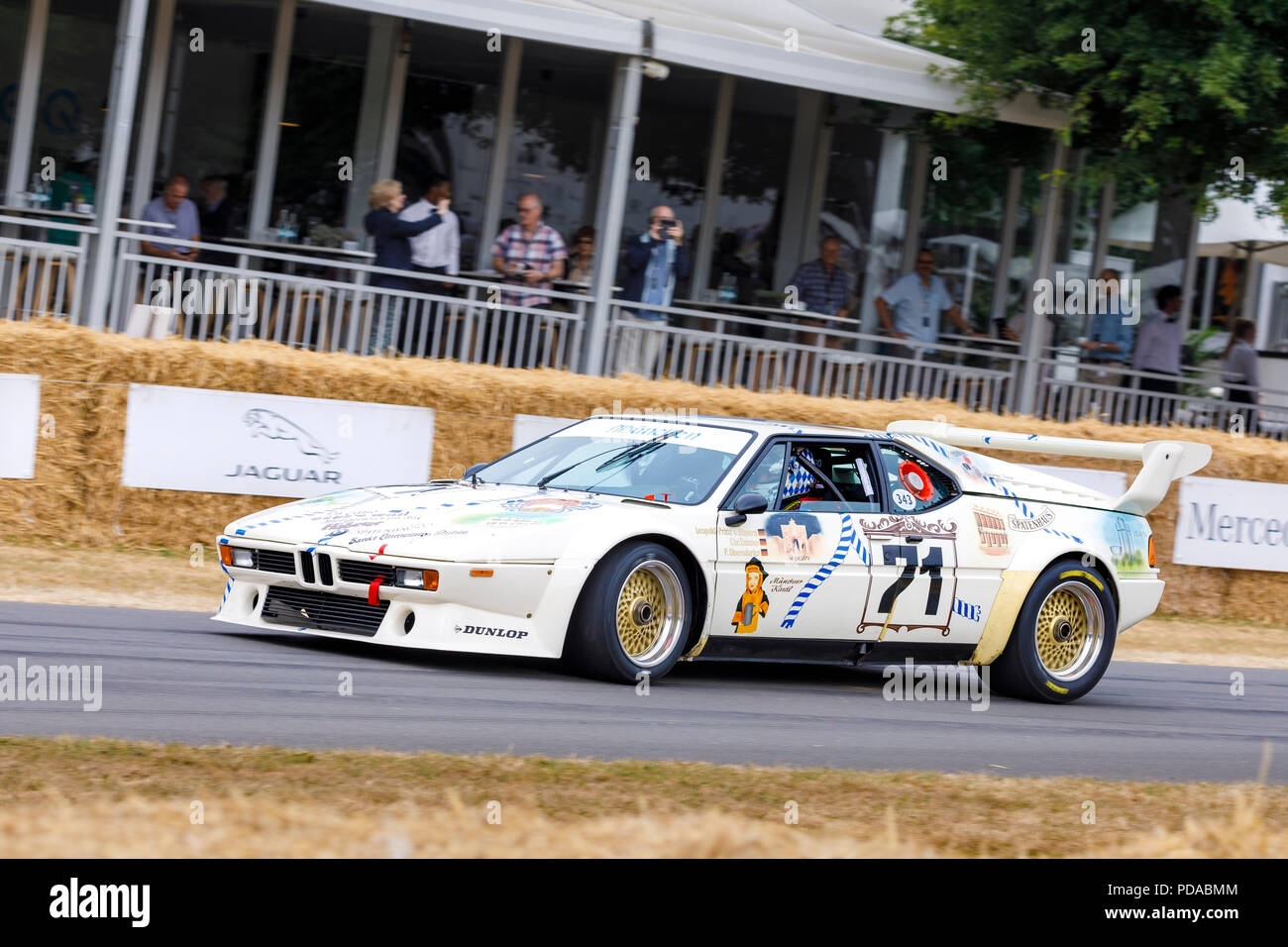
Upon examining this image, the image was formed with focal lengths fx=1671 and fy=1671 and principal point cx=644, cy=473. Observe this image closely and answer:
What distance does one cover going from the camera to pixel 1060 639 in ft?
30.6

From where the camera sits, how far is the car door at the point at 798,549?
816 centimetres

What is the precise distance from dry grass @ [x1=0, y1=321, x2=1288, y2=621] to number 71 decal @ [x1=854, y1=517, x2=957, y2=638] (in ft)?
15.2

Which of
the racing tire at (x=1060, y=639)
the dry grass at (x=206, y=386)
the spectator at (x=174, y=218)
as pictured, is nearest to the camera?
the racing tire at (x=1060, y=639)

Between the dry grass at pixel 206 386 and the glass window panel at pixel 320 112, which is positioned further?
the glass window panel at pixel 320 112

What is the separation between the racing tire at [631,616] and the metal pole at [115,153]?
730 cm

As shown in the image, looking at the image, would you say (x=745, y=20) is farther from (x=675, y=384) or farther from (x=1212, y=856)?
(x=1212, y=856)

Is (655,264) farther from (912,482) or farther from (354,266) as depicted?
(912,482)

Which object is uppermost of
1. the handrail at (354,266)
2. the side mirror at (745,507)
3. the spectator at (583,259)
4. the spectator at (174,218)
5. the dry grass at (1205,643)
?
the spectator at (583,259)

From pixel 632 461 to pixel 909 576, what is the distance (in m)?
1.56

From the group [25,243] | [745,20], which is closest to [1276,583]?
[745,20]

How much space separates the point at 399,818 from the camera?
449cm

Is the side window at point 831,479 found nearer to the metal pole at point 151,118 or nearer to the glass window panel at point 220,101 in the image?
the glass window panel at point 220,101

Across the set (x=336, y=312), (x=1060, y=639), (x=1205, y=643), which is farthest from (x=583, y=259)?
(x=1060, y=639)

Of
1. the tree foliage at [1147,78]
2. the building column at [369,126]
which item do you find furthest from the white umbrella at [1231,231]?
the building column at [369,126]
